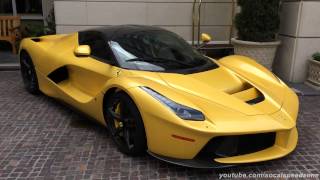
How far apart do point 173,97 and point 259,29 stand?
12.6ft

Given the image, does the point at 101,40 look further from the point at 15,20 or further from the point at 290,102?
the point at 15,20

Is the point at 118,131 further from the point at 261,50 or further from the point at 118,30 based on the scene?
the point at 261,50

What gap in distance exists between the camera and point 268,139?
324 centimetres

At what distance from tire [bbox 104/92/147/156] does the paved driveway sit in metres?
0.12

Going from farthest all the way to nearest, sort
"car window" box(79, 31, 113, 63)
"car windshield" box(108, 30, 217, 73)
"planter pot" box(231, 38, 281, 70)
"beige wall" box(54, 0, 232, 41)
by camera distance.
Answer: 1. "beige wall" box(54, 0, 232, 41)
2. "planter pot" box(231, 38, 281, 70)
3. "car window" box(79, 31, 113, 63)
4. "car windshield" box(108, 30, 217, 73)

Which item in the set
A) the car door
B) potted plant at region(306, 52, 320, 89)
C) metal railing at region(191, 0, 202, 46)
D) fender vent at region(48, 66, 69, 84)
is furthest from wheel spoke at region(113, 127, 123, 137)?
metal railing at region(191, 0, 202, 46)

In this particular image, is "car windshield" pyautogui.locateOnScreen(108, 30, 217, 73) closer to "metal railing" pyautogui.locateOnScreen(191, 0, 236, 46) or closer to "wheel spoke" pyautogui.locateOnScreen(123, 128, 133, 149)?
"wheel spoke" pyautogui.locateOnScreen(123, 128, 133, 149)

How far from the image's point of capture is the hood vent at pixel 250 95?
351 cm

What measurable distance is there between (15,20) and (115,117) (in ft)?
20.3

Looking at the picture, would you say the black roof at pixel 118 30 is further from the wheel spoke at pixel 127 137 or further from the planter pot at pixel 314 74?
the planter pot at pixel 314 74

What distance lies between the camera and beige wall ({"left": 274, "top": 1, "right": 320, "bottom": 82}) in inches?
246

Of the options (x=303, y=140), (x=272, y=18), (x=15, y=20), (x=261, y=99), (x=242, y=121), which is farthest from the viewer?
(x=15, y=20)

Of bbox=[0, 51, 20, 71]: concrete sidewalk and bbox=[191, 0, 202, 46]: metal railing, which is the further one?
bbox=[191, 0, 202, 46]: metal railing

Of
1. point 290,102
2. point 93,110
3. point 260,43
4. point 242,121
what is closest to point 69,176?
point 93,110
